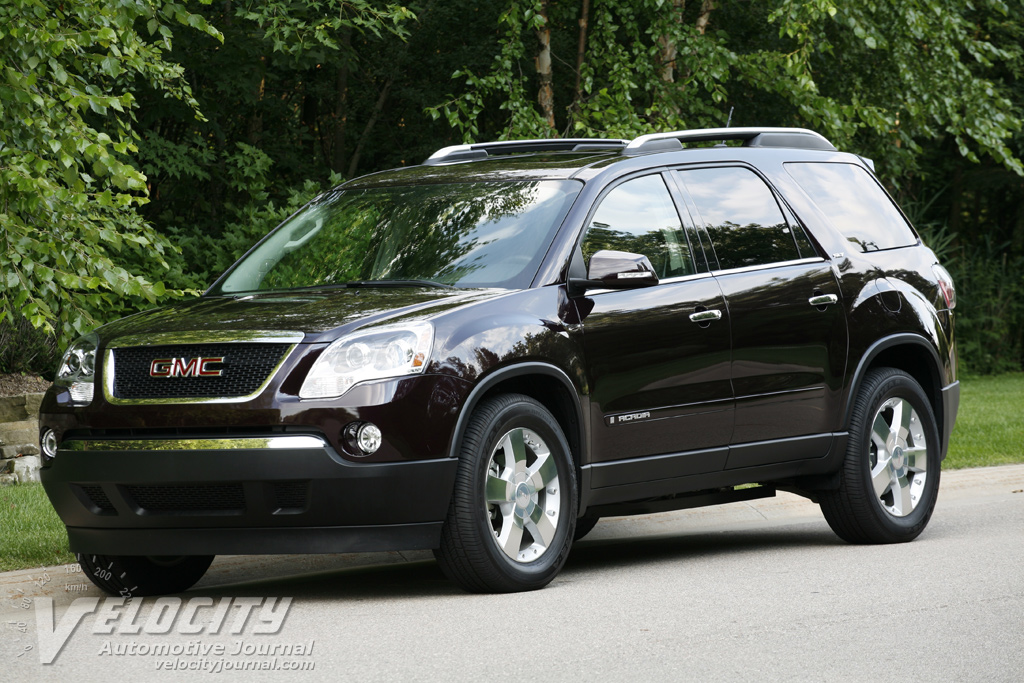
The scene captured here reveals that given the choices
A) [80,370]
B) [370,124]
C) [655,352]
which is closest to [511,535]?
[655,352]

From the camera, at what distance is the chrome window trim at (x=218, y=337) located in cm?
583

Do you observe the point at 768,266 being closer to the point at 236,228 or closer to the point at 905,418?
the point at 905,418

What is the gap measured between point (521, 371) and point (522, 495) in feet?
1.78

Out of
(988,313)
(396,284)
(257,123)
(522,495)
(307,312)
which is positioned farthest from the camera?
(988,313)

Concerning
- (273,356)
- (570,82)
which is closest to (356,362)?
(273,356)

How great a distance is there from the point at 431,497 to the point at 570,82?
44.8ft

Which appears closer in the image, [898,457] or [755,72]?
[898,457]

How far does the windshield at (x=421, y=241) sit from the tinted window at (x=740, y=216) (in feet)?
2.88

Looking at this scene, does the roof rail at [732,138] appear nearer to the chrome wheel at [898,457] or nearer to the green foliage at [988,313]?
the chrome wheel at [898,457]

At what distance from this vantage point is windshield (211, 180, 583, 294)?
6656mm

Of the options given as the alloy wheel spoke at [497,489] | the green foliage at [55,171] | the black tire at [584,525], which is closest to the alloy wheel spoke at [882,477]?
the black tire at [584,525]

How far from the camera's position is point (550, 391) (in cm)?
660

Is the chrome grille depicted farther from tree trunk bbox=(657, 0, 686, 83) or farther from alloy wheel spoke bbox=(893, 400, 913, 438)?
tree trunk bbox=(657, 0, 686, 83)

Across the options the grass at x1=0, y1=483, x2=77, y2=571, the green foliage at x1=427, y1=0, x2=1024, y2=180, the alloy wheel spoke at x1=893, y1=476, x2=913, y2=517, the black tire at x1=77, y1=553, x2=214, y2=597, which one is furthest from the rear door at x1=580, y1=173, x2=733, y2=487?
the green foliage at x1=427, y1=0, x2=1024, y2=180
